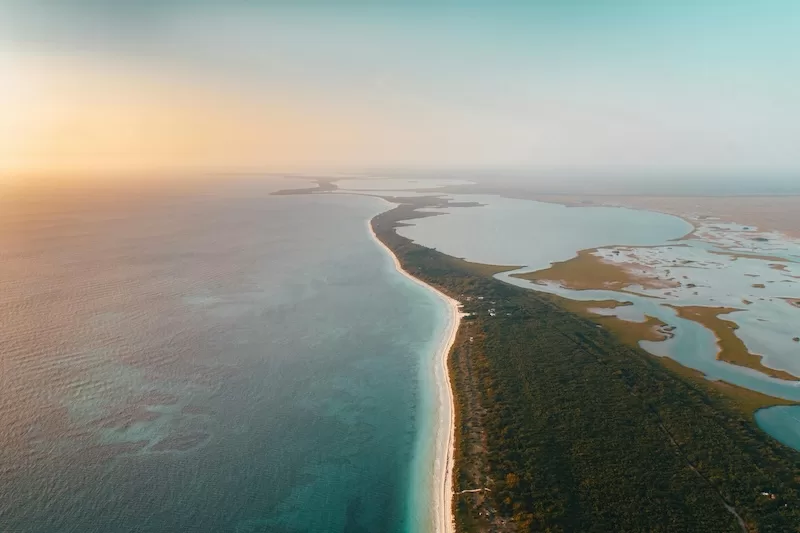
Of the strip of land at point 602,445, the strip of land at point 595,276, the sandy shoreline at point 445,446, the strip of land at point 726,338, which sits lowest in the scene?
the sandy shoreline at point 445,446

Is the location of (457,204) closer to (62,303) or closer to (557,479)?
(62,303)

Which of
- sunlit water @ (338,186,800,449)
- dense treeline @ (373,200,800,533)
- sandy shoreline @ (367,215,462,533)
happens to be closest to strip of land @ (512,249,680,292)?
sunlit water @ (338,186,800,449)

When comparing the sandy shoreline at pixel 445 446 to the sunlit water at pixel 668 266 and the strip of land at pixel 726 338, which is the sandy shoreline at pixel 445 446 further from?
the strip of land at pixel 726 338

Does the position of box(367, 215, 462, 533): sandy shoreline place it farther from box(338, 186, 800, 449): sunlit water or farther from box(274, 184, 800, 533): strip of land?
box(338, 186, 800, 449): sunlit water

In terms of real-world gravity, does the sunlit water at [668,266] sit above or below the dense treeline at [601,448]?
above

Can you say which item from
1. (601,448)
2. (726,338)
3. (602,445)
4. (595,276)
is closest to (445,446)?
(601,448)

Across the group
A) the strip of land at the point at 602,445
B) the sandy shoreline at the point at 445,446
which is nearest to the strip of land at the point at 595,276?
the strip of land at the point at 602,445

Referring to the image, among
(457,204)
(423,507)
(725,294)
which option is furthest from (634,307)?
(457,204)
